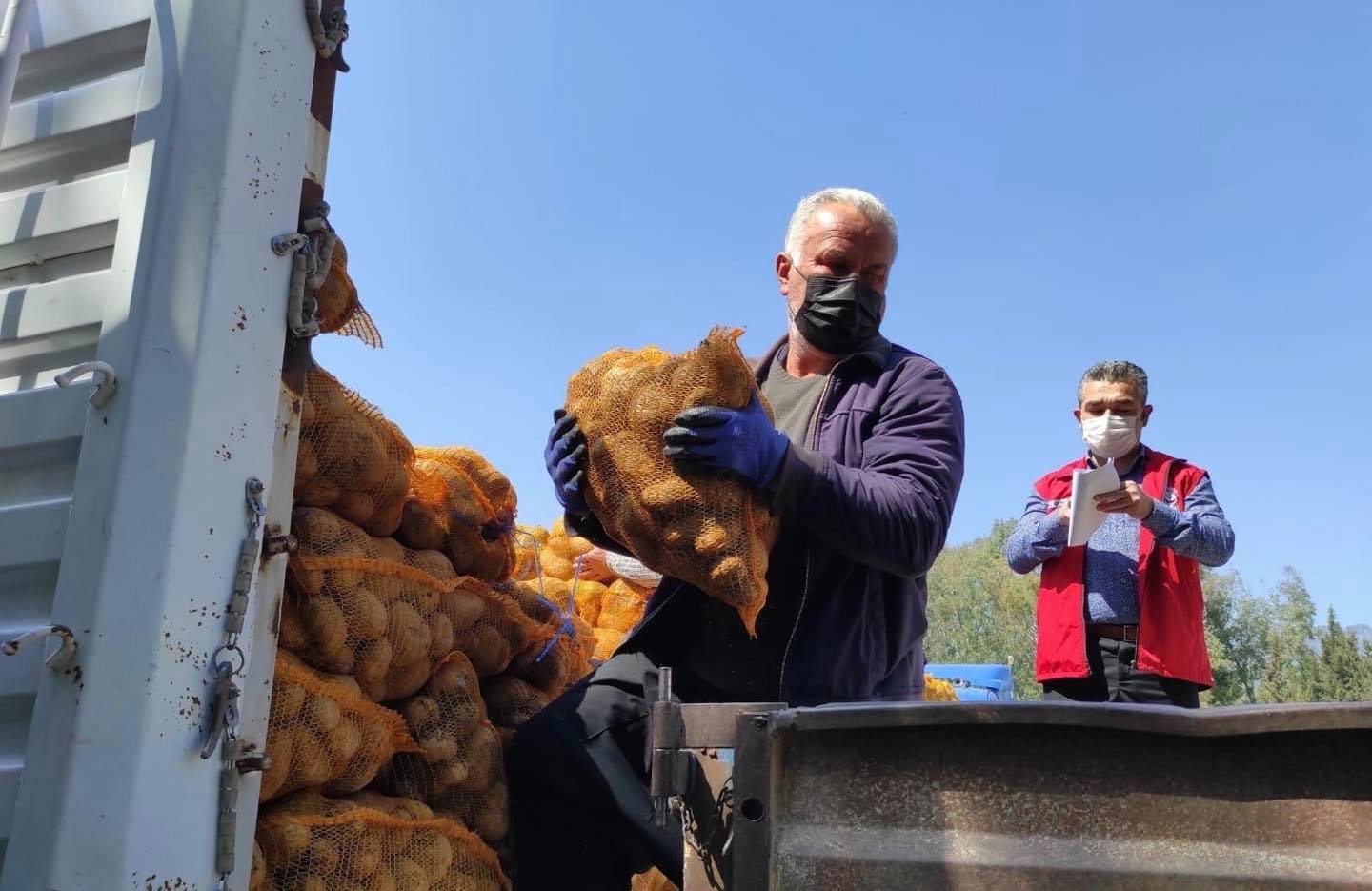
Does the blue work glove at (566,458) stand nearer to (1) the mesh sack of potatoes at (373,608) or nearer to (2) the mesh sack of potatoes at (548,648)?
(1) the mesh sack of potatoes at (373,608)

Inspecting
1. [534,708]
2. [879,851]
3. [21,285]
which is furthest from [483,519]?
[879,851]

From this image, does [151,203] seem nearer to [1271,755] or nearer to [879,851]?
[879,851]

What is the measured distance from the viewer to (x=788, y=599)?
2621 millimetres

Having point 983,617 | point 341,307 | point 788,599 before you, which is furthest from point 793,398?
point 983,617

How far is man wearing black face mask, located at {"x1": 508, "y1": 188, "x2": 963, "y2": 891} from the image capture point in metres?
2.35

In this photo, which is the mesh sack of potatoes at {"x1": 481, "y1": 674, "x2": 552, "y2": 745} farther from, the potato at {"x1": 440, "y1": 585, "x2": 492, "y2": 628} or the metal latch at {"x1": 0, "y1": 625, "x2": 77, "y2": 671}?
the metal latch at {"x1": 0, "y1": 625, "x2": 77, "y2": 671}

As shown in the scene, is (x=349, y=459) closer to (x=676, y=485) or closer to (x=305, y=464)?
(x=305, y=464)

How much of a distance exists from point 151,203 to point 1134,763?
1.64 m

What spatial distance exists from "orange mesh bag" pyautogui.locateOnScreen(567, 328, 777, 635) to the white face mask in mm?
2340

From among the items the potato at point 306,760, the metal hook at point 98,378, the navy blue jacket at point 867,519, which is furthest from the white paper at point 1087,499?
the metal hook at point 98,378

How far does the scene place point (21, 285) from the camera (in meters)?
1.79

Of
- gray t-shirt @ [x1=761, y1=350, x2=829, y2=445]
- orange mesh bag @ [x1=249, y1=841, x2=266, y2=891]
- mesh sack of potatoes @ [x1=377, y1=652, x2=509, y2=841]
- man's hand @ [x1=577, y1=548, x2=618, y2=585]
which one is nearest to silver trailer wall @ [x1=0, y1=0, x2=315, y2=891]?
orange mesh bag @ [x1=249, y1=841, x2=266, y2=891]

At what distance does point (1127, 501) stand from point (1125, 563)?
33 centimetres

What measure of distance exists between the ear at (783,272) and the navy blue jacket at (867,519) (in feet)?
1.33
